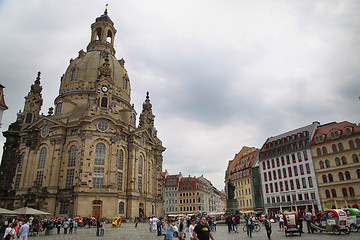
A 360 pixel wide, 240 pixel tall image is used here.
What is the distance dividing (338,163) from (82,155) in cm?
4600

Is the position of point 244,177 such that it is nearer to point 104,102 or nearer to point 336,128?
point 336,128

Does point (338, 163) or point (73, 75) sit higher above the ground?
point (73, 75)

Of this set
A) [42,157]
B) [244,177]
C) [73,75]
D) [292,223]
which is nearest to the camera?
[292,223]

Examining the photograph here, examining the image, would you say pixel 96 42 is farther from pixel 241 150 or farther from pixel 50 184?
pixel 241 150

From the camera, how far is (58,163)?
47.5 metres

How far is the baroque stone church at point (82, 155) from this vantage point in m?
44.3

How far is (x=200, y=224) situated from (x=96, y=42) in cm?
6980

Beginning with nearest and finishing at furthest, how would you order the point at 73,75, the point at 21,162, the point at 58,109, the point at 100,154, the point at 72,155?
the point at 100,154, the point at 72,155, the point at 21,162, the point at 58,109, the point at 73,75

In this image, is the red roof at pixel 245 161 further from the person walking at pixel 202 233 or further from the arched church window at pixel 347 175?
the person walking at pixel 202 233

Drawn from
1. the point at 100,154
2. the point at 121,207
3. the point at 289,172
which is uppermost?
Answer: the point at 100,154

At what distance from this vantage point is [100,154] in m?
47.0

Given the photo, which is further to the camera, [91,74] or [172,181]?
[172,181]

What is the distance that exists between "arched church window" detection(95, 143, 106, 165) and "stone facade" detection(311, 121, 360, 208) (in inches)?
1604

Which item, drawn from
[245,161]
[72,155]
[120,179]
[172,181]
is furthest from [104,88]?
[172,181]
